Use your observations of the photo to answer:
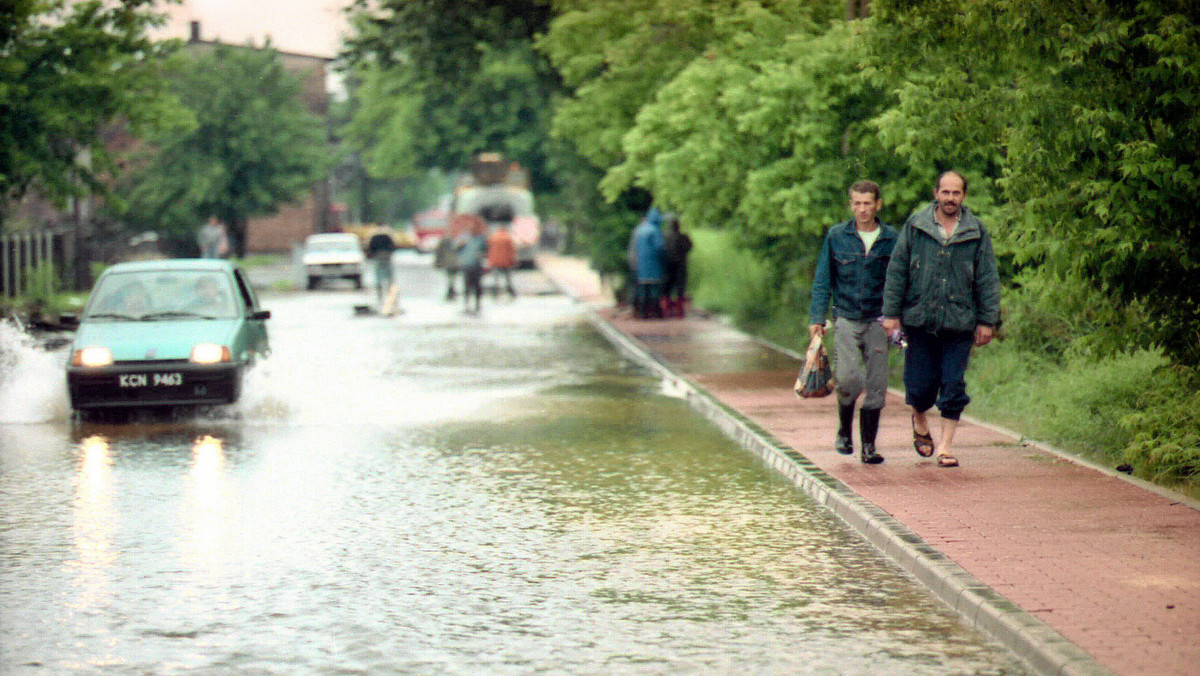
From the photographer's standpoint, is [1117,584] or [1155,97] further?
[1155,97]

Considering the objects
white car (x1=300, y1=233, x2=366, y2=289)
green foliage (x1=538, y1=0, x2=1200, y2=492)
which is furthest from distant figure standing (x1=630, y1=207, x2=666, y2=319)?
white car (x1=300, y1=233, x2=366, y2=289)

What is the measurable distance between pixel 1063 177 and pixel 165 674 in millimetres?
6921

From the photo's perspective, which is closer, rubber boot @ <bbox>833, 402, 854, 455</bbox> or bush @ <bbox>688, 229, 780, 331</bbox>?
rubber boot @ <bbox>833, 402, 854, 455</bbox>

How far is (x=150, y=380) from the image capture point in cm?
1449

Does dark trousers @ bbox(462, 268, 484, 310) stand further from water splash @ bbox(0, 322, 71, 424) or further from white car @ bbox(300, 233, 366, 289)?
white car @ bbox(300, 233, 366, 289)

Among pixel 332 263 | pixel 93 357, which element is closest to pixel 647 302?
pixel 93 357

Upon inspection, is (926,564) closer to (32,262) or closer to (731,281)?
(731,281)

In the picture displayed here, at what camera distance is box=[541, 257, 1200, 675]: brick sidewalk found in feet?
21.1

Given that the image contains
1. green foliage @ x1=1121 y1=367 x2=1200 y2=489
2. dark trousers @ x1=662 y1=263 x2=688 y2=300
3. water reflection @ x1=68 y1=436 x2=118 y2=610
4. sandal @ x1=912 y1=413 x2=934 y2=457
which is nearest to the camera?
water reflection @ x1=68 y1=436 x2=118 y2=610

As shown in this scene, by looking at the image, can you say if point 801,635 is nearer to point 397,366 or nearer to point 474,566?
point 474,566

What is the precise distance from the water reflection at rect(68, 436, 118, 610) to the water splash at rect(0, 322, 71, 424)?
2.35 meters

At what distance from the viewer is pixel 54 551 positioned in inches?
337

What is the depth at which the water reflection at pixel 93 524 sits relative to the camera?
7656 mm

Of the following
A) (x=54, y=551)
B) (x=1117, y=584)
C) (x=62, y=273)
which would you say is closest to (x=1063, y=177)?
(x=1117, y=584)
